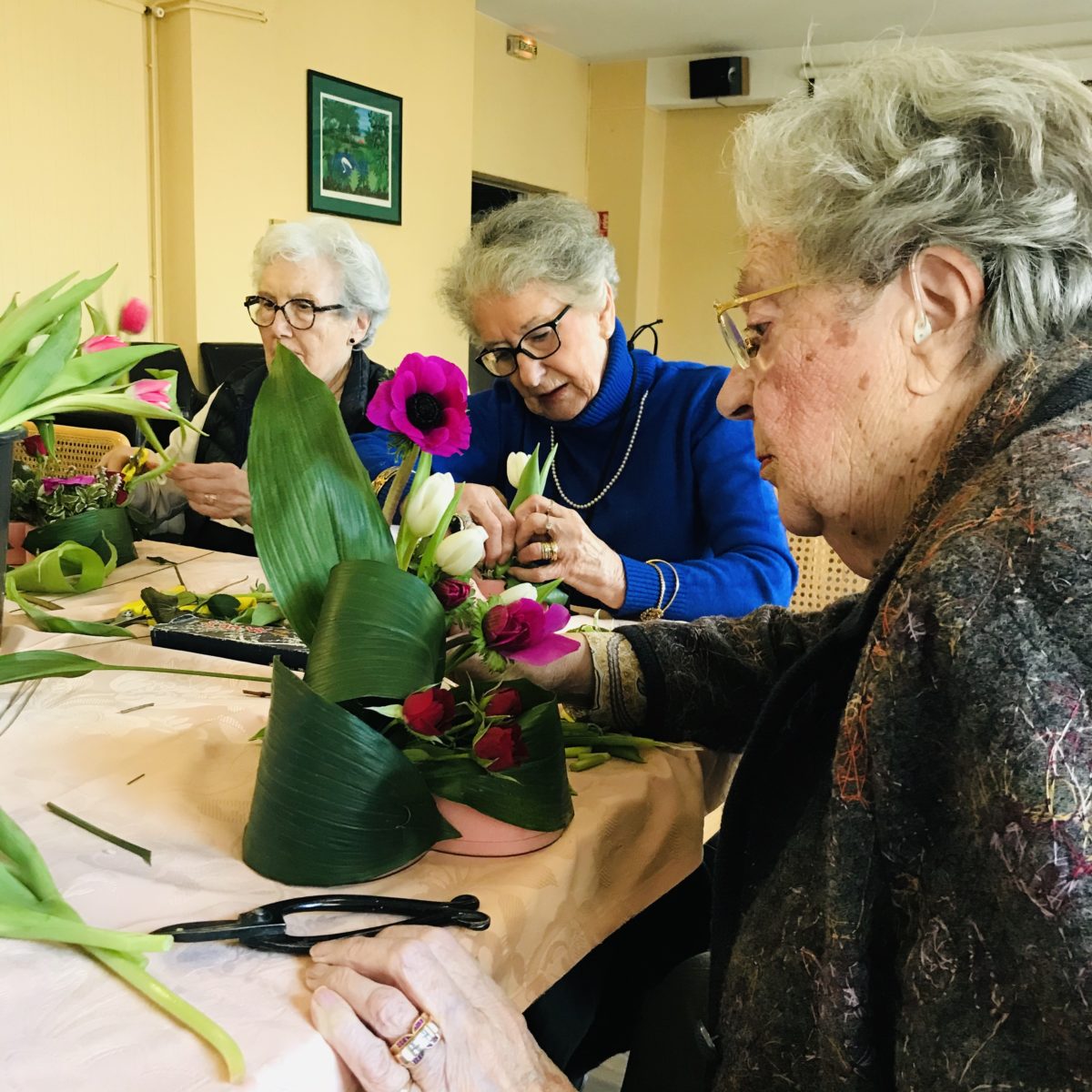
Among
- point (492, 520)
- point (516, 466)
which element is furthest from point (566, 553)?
point (516, 466)

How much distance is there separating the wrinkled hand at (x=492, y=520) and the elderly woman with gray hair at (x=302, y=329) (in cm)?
105

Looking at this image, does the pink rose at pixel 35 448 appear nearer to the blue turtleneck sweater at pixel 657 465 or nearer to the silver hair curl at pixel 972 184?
the blue turtleneck sweater at pixel 657 465

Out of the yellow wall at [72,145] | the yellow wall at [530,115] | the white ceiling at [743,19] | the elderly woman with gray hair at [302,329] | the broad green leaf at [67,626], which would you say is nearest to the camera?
the broad green leaf at [67,626]

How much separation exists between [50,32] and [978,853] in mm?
4144

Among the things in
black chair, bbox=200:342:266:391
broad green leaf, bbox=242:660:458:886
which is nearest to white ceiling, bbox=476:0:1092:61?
black chair, bbox=200:342:266:391

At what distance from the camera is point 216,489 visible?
188 cm

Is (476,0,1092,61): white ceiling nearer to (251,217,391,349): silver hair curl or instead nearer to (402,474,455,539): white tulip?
(251,217,391,349): silver hair curl

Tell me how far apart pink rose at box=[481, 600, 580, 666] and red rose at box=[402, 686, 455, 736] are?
0.06 m

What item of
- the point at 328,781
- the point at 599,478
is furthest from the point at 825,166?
the point at 599,478

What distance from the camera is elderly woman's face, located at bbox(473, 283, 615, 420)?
1.73m

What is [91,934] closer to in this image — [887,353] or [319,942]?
[319,942]

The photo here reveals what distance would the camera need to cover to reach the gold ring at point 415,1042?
57 centimetres

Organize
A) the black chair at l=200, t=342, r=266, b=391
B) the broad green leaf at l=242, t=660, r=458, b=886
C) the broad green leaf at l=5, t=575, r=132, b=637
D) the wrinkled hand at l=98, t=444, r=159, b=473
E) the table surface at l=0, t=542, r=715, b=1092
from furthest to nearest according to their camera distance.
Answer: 1. the black chair at l=200, t=342, r=266, b=391
2. the wrinkled hand at l=98, t=444, r=159, b=473
3. the broad green leaf at l=5, t=575, r=132, b=637
4. the broad green leaf at l=242, t=660, r=458, b=886
5. the table surface at l=0, t=542, r=715, b=1092

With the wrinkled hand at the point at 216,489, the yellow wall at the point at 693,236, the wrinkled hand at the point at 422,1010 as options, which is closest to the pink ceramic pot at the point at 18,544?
the wrinkled hand at the point at 216,489
